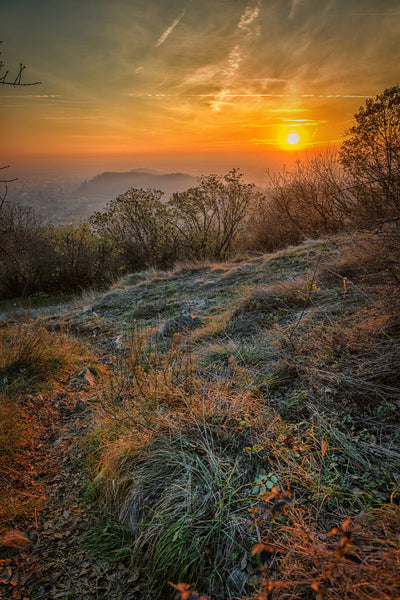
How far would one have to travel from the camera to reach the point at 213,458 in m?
1.85

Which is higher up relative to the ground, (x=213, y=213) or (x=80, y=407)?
(x=213, y=213)

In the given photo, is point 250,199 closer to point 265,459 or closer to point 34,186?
A: point 265,459

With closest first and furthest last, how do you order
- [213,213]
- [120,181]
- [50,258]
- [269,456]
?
[269,456] < [50,258] < [213,213] < [120,181]

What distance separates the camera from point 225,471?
5.93ft

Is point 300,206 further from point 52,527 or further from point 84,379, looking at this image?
point 52,527

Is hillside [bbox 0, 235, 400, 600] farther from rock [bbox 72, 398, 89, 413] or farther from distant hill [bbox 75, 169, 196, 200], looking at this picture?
distant hill [bbox 75, 169, 196, 200]

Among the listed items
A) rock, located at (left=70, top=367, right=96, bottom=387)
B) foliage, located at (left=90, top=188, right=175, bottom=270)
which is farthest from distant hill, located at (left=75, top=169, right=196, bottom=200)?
rock, located at (left=70, top=367, right=96, bottom=387)

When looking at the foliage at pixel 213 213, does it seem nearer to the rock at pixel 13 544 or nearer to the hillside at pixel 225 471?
the hillside at pixel 225 471

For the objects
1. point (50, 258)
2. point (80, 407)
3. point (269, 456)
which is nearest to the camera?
point (269, 456)

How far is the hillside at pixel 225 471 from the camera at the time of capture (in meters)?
1.32

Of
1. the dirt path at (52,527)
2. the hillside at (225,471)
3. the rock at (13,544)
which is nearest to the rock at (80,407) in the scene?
the hillside at (225,471)

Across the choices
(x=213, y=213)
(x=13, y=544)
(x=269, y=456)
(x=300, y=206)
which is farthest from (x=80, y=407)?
(x=213, y=213)

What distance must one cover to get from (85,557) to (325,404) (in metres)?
1.80

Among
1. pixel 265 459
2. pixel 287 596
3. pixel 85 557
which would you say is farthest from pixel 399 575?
pixel 85 557
